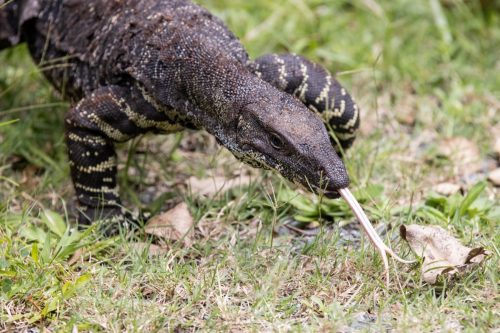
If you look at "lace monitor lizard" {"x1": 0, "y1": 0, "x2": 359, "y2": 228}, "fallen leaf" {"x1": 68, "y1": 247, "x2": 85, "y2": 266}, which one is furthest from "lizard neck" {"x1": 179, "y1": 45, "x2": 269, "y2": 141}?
"fallen leaf" {"x1": 68, "y1": 247, "x2": 85, "y2": 266}

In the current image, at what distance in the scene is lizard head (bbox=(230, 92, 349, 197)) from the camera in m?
5.29

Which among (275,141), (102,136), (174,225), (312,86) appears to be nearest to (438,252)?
(275,141)

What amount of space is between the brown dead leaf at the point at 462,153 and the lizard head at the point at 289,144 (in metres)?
2.28

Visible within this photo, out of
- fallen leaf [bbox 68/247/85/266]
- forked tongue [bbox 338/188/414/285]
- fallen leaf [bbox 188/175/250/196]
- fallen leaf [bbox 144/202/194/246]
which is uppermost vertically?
forked tongue [bbox 338/188/414/285]

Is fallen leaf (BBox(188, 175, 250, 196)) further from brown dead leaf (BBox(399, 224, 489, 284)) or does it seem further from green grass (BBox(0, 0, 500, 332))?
brown dead leaf (BBox(399, 224, 489, 284))

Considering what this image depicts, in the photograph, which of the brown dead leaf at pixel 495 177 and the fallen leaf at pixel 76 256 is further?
the brown dead leaf at pixel 495 177

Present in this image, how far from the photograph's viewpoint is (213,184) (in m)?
6.92

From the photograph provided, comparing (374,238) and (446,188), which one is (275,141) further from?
(446,188)

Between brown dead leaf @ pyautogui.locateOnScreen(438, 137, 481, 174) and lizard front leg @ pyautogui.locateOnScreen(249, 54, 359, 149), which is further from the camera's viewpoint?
brown dead leaf @ pyautogui.locateOnScreen(438, 137, 481, 174)

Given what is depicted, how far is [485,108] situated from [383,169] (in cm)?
182

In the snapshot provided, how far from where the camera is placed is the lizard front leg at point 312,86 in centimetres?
641

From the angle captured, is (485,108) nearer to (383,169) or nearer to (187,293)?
(383,169)

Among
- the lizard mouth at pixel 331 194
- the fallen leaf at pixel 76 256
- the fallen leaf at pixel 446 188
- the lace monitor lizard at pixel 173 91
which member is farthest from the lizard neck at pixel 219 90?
the fallen leaf at pixel 446 188

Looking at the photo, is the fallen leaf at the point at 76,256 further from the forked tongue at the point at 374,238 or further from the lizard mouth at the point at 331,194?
the forked tongue at the point at 374,238
